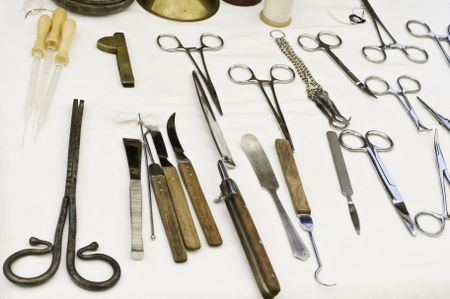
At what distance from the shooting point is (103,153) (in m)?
0.81

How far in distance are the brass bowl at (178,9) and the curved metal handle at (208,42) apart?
2.2 inches

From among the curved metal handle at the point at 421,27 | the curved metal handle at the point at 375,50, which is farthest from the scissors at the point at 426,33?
the curved metal handle at the point at 375,50

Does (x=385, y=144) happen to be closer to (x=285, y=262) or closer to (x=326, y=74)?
(x=326, y=74)

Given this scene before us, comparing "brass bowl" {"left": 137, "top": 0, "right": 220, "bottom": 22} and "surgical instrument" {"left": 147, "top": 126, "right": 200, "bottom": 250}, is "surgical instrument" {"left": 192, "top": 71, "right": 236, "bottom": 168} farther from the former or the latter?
"brass bowl" {"left": 137, "top": 0, "right": 220, "bottom": 22}

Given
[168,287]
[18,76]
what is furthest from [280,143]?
[18,76]

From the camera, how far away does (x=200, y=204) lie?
2.48ft

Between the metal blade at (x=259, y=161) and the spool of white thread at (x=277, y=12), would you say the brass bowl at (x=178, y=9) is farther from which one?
the metal blade at (x=259, y=161)

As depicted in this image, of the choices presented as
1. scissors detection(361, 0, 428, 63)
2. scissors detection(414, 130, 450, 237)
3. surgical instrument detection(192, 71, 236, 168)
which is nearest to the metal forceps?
surgical instrument detection(192, 71, 236, 168)

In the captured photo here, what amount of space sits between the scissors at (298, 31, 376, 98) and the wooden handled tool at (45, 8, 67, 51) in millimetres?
469

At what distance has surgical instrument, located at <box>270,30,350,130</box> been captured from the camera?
970mm

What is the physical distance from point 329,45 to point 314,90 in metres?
0.17

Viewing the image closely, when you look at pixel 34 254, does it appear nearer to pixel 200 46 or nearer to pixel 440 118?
pixel 200 46

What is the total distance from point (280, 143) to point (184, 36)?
1.11ft

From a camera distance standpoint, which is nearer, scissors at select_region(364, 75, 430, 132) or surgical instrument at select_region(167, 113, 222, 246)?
surgical instrument at select_region(167, 113, 222, 246)
